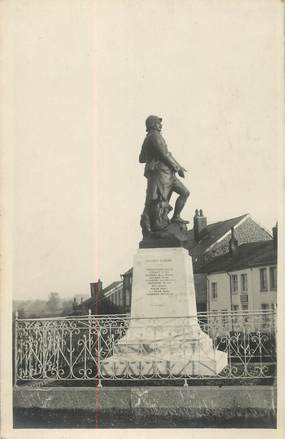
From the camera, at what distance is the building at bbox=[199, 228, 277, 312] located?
3042 centimetres

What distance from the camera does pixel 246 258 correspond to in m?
33.2

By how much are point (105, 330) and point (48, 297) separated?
1110 centimetres

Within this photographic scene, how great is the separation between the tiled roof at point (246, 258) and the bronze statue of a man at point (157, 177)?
777 inches

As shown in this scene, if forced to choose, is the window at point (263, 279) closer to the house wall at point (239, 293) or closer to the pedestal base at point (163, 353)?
the house wall at point (239, 293)

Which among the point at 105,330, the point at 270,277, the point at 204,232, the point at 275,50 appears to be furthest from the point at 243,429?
the point at 204,232

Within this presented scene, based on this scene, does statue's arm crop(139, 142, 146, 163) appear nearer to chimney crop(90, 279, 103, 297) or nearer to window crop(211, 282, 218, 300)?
chimney crop(90, 279, 103, 297)

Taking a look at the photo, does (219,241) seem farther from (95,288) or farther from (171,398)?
(171,398)

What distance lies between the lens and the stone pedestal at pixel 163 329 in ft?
29.7

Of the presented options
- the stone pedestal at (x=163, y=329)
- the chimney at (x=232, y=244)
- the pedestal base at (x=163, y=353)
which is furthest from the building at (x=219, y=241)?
the pedestal base at (x=163, y=353)

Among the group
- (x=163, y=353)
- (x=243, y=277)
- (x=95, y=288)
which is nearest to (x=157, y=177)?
(x=163, y=353)

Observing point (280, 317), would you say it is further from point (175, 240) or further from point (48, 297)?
point (48, 297)

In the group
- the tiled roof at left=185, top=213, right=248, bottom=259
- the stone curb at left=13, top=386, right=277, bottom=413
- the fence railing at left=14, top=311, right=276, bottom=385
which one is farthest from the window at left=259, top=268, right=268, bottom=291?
the stone curb at left=13, top=386, right=277, bottom=413

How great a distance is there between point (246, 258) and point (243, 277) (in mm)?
1203

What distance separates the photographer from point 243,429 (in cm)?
738
